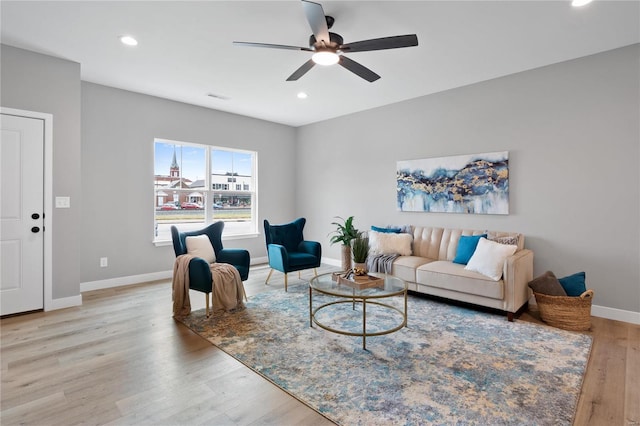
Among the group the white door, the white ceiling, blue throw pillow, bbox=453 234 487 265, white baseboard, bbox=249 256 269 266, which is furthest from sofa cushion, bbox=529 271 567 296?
the white door

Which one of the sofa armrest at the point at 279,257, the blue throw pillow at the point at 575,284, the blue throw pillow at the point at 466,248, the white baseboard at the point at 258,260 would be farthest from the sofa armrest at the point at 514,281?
the white baseboard at the point at 258,260

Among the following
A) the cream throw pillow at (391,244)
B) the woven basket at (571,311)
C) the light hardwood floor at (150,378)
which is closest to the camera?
A: the light hardwood floor at (150,378)

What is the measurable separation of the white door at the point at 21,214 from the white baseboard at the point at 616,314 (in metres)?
6.10

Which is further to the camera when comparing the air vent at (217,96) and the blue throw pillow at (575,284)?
the air vent at (217,96)

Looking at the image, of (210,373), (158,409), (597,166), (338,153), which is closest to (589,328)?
(597,166)

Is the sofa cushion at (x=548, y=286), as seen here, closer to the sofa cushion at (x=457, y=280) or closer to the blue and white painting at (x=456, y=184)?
the sofa cushion at (x=457, y=280)

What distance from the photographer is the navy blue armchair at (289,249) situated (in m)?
4.48

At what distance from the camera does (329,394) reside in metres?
2.11

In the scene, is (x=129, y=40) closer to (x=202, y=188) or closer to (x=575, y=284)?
(x=202, y=188)

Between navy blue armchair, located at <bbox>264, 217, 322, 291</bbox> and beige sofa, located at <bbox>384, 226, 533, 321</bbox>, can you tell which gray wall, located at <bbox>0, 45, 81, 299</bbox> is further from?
beige sofa, located at <bbox>384, 226, 533, 321</bbox>

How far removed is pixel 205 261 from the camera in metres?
3.47

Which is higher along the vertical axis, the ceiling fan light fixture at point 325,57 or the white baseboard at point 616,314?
the ceiling fan light fixture at point 325,57

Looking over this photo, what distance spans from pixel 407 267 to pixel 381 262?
368 millimetres

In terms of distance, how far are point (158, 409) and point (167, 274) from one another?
11.6 ft
